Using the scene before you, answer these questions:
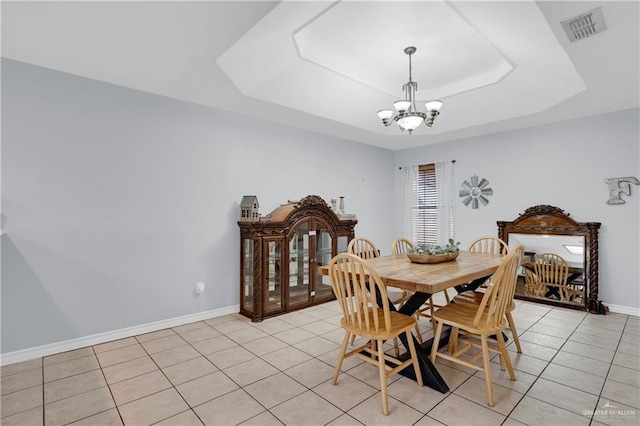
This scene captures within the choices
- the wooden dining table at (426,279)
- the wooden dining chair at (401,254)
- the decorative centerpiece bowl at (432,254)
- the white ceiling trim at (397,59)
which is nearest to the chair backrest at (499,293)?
the wooden dining table at (426,279)

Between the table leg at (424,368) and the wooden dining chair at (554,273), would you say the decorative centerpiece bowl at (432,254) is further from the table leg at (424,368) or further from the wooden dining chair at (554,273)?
the wooden dining chair at (554,273)

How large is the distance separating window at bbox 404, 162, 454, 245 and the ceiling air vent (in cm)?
332

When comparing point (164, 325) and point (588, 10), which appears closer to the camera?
point (588, 10)

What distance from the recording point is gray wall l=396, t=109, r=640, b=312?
3973 millimetres

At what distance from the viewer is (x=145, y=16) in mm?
2191

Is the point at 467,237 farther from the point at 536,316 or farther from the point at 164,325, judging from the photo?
the point at 164,325

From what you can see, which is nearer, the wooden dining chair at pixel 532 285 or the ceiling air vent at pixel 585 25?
the ceiling air vent at pixel 585 25

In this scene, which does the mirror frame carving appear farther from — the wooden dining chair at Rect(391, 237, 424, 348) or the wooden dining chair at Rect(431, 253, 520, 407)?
the wooden dining chair at Rect(431, 253, 520, 407)

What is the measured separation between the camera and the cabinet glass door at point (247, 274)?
3.86 meters

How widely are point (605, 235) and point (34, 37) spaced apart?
636 cm

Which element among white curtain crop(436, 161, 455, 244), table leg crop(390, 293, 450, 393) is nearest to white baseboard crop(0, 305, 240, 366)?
table leg crop(390, 293, 450, 393)

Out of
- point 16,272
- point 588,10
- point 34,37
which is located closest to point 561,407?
point 588,10

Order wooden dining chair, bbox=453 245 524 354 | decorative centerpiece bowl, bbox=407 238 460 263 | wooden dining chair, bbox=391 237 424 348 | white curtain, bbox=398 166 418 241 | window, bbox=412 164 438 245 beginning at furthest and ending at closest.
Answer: white curtain, bbox=398 166 418 241 < window, bbox=412 164 438 245 < wooden dining chair, bbox=391 237 424 348 < decorative centerpiece bowl, bbox=407 238 460 263 < wooden dining chair, bbox=453 245 524 354

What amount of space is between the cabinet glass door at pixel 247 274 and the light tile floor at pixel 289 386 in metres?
0.65
